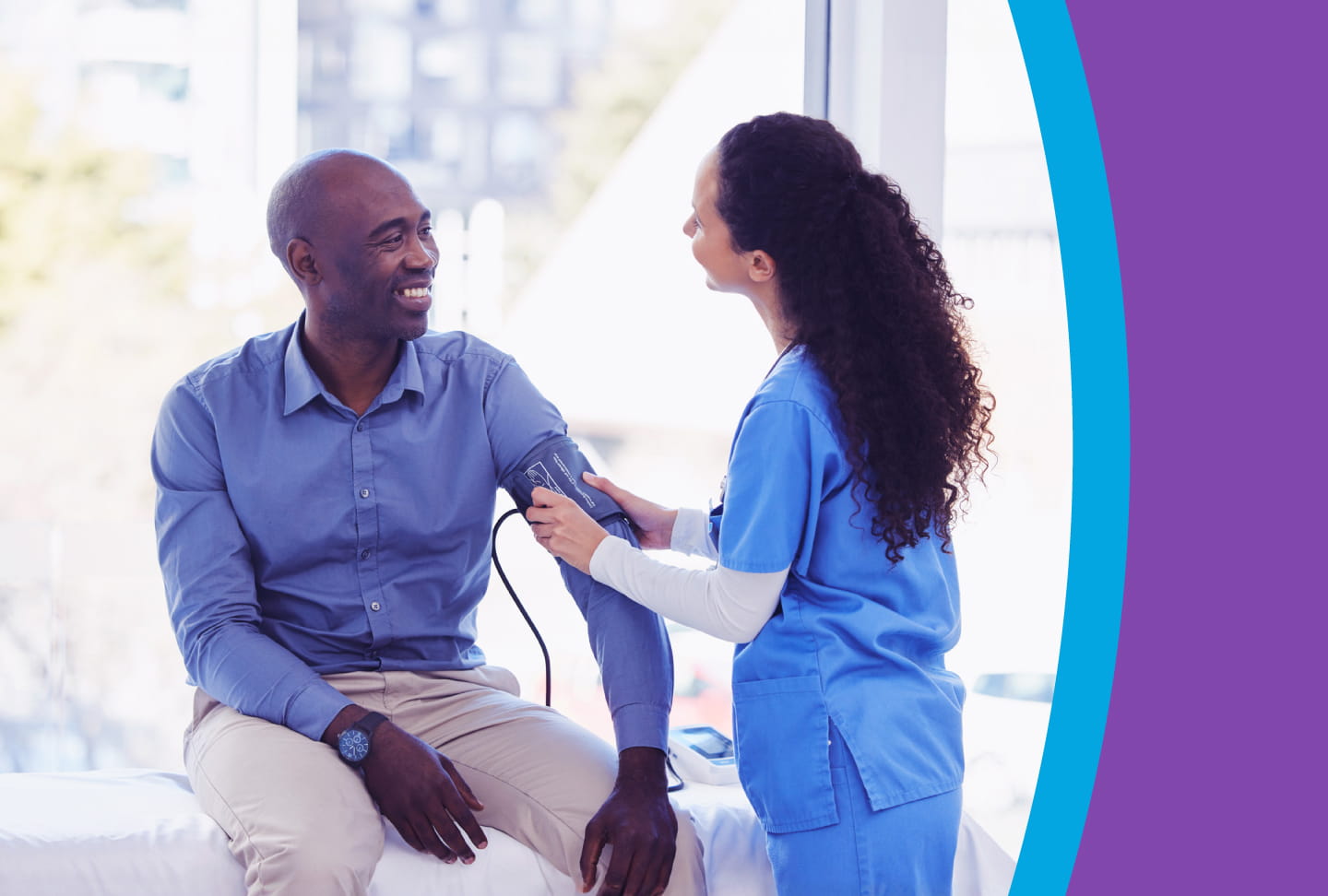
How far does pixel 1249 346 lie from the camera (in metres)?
1.52

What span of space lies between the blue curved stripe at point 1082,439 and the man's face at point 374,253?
975 millimetres

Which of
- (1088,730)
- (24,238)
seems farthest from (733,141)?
(24,238)

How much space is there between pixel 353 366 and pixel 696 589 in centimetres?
73

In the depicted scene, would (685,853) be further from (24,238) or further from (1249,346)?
(24,238)

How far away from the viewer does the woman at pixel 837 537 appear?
1.56 metres

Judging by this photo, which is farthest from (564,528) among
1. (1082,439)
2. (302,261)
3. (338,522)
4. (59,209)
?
(59,209)

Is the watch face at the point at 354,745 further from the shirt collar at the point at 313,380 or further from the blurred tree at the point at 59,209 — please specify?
the blurred tree at the point at 59,209

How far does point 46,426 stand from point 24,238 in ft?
1.25

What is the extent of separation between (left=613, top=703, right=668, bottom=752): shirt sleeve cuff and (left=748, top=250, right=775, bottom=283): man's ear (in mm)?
646

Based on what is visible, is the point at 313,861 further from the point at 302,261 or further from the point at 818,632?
the point at 302,261

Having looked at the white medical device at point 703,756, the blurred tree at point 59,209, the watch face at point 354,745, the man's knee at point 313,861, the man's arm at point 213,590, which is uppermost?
the blurred tree at point 59,209

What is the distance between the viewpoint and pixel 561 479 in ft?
6.28

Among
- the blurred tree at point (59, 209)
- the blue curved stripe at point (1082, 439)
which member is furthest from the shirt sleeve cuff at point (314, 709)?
the blurred tree at point (59, 209)

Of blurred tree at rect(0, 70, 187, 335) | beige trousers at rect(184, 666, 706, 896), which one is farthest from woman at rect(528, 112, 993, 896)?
blurred tree at rect(0, 70, 187, 335)
